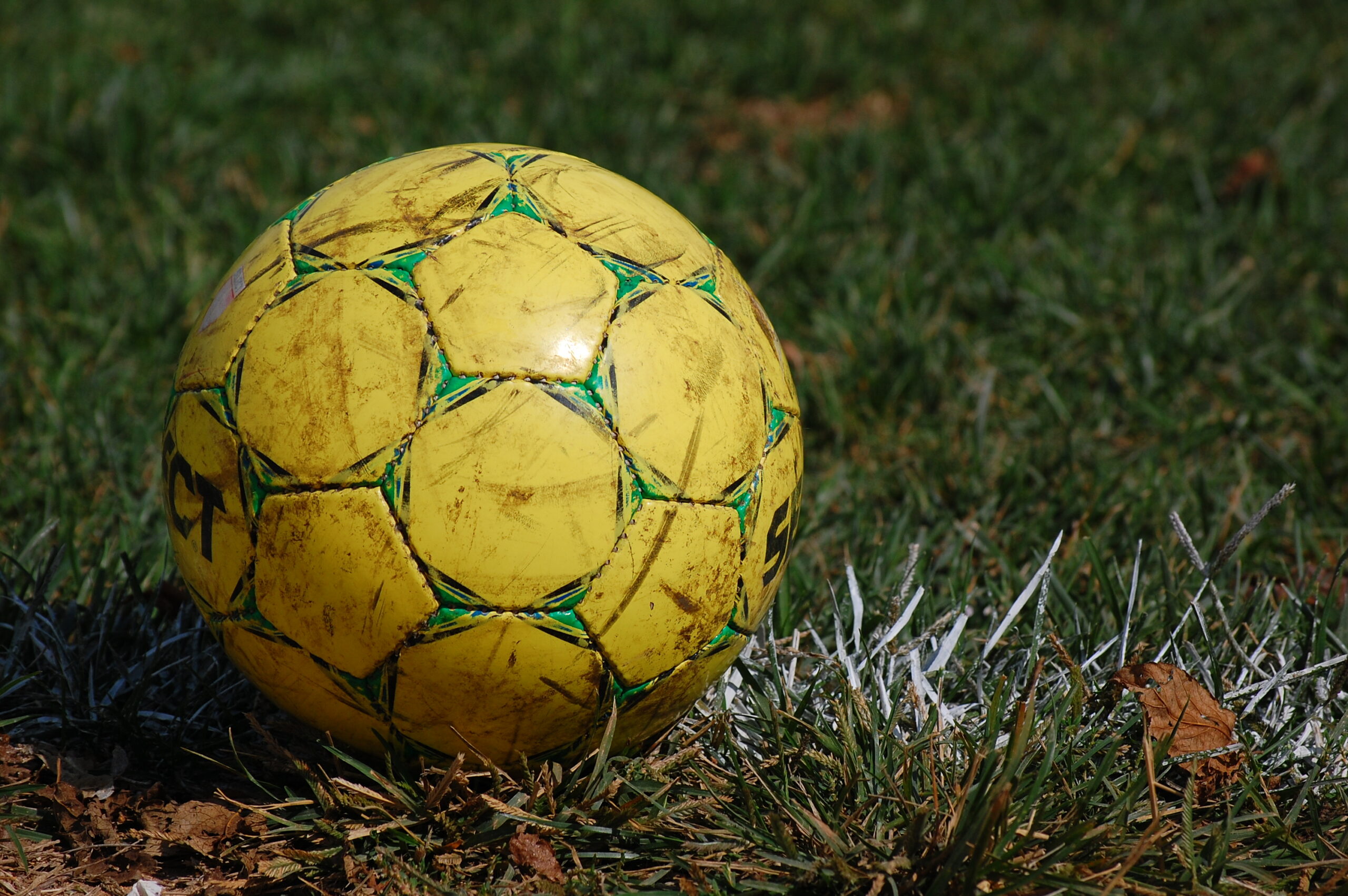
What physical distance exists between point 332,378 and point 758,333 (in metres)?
0.82

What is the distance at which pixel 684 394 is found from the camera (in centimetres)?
197

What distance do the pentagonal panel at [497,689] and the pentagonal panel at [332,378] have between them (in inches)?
14.3

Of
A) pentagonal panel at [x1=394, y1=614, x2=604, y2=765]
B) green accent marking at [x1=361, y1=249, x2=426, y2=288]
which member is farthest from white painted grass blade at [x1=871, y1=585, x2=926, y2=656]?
green accent marking at [x1=361, y1=249, x2=426, y2=288]

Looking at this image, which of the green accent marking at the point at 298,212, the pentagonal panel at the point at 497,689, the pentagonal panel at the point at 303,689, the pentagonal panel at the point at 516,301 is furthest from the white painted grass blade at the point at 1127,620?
the green accent marking at the point at 298,212

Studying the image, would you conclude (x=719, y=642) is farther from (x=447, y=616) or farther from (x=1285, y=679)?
(x=1285, y=679)

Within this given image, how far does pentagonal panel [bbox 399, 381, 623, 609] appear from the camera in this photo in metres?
1.85

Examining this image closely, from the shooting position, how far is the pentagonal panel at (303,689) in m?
2.02

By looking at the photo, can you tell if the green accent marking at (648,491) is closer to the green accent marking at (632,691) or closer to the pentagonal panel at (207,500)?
the green accent marking at (632,691)

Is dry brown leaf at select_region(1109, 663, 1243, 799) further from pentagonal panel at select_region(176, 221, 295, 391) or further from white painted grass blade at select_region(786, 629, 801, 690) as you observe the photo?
pentagonal panel at select_region(176, 221, 295, 391)

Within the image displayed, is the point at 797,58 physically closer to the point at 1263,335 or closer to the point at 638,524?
the point at 1263,335

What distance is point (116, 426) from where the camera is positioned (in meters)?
3.22

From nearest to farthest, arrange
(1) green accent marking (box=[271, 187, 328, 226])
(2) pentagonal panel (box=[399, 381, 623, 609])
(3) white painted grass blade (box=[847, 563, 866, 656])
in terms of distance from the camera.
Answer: (2) pentagonal panel (box=[399, 381, 623, 609]) → (1) green accent marking (box=[271, 187, 328, 226]) → (3) white painted grass blade (box=[847, 563, 866, 656])

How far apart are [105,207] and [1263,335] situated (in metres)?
4.12

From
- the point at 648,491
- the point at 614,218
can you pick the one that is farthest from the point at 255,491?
the point at 614,218
